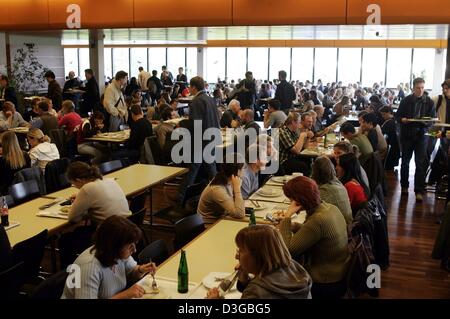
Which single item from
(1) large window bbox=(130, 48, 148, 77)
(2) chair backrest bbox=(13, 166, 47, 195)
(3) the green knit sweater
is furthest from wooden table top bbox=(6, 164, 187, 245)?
(1) large window bbox=(130, 48, 148, 77)

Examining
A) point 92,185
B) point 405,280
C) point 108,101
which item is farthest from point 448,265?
point 108,101

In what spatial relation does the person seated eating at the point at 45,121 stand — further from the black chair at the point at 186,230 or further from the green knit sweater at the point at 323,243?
the green knit sweater at the point at 323,243

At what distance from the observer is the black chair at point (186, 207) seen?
5.14 metres

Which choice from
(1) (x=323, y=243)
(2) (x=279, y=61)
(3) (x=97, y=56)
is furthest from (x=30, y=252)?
(2) (x=279, y=61)

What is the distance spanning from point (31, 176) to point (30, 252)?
2097mm

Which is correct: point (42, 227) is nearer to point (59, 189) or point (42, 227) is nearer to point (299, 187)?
point (59, 189)

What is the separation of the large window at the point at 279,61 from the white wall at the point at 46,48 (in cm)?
1004

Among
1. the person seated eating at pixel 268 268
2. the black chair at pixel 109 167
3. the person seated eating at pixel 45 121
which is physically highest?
the person seated eating at pixel 45 121

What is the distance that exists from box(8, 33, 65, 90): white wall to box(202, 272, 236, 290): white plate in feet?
42.6

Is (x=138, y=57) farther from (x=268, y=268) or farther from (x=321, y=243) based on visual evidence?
(x=268, y=268)

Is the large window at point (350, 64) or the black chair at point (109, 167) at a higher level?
the large window at point (350, 64)

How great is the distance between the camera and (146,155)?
7.14 metres

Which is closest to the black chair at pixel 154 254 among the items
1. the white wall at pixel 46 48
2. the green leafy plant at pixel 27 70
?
the green leafy plant at pixel 27 70

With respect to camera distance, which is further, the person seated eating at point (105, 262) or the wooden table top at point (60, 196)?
the wooden table top at point (60, 196)
